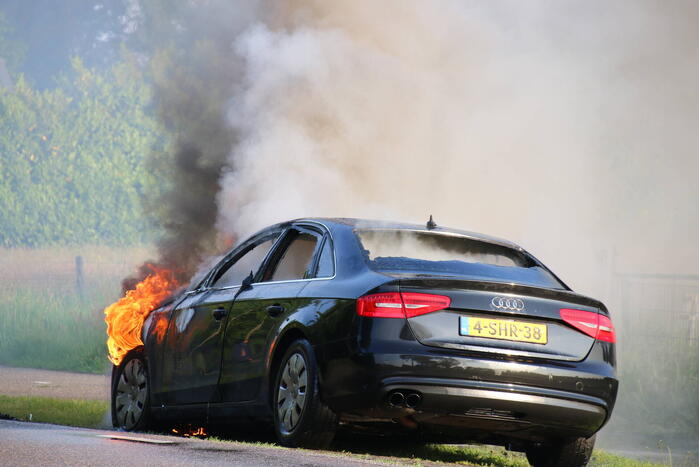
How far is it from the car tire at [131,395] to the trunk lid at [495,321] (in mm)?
3298

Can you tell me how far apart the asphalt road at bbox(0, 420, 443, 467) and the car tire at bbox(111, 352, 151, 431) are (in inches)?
66.0

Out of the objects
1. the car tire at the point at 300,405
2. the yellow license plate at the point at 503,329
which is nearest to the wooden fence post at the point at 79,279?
the car tire at the point at 300,405

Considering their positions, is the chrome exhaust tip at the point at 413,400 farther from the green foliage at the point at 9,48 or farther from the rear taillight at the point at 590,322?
the green foliage at the point at 9,48

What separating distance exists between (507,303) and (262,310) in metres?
1.70

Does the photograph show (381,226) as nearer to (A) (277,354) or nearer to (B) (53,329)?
(A) (277,354)

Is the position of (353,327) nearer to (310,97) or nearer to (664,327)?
(310,97)

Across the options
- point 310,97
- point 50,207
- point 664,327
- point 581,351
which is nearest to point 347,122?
point 310,97

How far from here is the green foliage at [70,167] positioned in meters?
37.3

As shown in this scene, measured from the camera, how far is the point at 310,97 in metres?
16.3

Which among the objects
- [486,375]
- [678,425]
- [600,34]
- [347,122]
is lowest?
[678,425]

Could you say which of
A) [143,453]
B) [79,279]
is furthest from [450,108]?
[79,279]

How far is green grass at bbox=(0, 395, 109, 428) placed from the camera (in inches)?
455

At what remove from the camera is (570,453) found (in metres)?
7.89

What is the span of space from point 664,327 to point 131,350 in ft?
32.4
